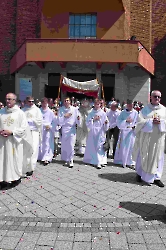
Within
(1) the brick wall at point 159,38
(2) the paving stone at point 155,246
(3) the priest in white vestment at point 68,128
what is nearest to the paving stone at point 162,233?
(2) the paving stone at point 155,246

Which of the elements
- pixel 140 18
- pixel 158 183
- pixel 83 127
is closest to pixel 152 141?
pixel 158 183

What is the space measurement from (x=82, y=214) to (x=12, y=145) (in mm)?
2165

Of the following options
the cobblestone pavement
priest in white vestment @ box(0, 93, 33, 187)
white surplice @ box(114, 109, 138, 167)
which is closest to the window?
white surplice @ box(114, 109, 138, 167)

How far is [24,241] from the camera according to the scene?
3002 mm

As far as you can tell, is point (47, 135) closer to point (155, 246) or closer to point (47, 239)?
point (47, 239)

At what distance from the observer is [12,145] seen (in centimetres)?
496

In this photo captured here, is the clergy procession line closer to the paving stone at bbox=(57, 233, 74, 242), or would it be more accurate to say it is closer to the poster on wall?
the paving stone at bbox=(57, 233, 74, 242)

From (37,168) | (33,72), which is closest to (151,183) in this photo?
(37,168)

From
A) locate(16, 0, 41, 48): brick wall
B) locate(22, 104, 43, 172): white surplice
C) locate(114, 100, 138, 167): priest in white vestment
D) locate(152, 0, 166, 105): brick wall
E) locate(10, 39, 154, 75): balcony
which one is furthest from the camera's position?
locate(152, 0, 166, 105): brick wall

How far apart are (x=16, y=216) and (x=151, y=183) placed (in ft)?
10.6

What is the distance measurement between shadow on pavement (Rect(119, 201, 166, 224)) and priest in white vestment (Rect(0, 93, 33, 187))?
2351 millimetres

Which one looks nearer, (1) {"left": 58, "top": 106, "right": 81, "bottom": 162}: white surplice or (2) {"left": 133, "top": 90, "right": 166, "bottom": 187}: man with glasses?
(2) {"left": 133, "top": 90, "right": 166, "bottom": 187}: man with glasses

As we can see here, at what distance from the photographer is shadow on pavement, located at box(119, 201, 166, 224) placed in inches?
148

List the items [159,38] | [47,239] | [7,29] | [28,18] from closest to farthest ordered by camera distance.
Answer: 1. [47,239]
2. [28,18]
3. [7,29]
4. [159,38]
